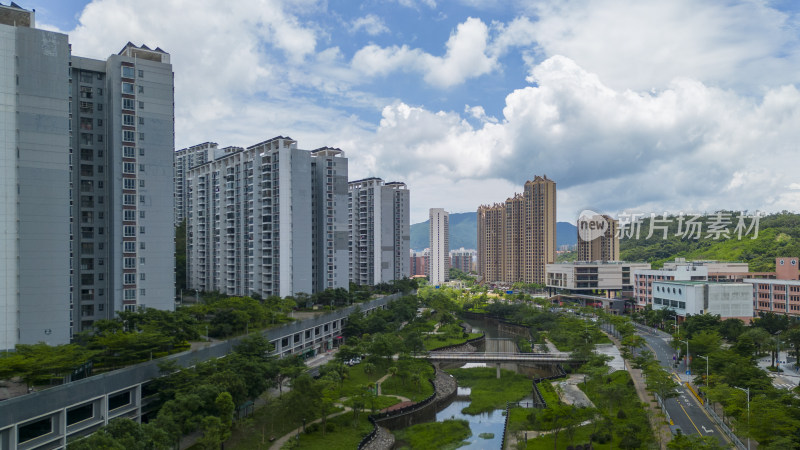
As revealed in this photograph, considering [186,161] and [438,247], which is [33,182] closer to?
[186,161]

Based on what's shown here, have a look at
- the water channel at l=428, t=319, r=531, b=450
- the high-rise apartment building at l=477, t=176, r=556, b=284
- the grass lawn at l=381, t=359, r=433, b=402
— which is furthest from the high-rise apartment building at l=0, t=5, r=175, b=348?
the high-rise apartment building at l=477, t=176, r=556, b=284

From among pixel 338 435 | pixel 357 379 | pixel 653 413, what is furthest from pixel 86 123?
pixel 653 413

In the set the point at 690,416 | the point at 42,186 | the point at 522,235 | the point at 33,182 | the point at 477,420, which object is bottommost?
the point at 477,420

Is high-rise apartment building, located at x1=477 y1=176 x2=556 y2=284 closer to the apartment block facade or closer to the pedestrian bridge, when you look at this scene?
the apartment block facade

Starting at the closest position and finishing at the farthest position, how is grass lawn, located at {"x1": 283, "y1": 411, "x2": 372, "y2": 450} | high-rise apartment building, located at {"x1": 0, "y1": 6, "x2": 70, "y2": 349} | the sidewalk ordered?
the sidewalk
grass lawn, located at {"x1": 283, "y1": 411, "x2": 372, "y2": 450}
high-rise apartment building, located at {"x1": 0, "y1": 6, "x2": 70, "y2": 349}

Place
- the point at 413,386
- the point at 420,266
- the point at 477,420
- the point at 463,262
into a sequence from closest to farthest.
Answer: the point at 477,420
the point at 413,386
the point at 420,266
the point at 463,262

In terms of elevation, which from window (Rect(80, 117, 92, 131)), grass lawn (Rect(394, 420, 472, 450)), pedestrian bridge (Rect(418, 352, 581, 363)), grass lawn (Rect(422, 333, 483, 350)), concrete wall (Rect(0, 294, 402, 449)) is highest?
window (Rect(80, 117, 92, 131))

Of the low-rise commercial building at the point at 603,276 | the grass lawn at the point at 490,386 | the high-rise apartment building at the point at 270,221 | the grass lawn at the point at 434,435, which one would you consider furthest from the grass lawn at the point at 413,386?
the low-rise commercial building at the point at 603,276

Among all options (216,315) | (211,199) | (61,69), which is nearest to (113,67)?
(61,69)
